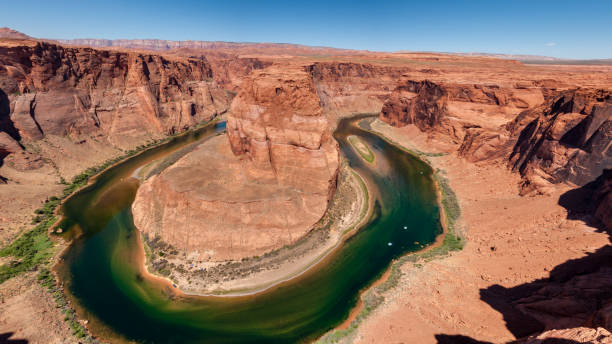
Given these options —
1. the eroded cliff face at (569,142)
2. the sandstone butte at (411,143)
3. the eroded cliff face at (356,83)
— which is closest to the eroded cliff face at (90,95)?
the sandstone butte at (411,143)

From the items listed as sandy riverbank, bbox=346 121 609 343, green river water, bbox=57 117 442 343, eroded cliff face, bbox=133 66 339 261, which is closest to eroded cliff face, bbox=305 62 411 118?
green river water, bbox=57 117 442 343

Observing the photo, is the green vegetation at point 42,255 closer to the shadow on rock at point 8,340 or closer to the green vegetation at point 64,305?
the green vegetation at point 64,305

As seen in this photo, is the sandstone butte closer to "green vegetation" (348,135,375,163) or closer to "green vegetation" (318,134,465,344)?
"green vegetation" (318,134,465,344)

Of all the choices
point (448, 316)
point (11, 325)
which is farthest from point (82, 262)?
point (448, 316)

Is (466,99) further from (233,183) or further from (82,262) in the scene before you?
(82,262)

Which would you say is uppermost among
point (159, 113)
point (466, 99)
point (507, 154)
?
point (466, 99)

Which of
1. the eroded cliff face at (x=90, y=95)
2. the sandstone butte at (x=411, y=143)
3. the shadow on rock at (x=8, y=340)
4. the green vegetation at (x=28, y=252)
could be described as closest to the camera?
the shadow on rock at (x=8, y=340)

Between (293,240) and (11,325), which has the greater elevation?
(293,240)
